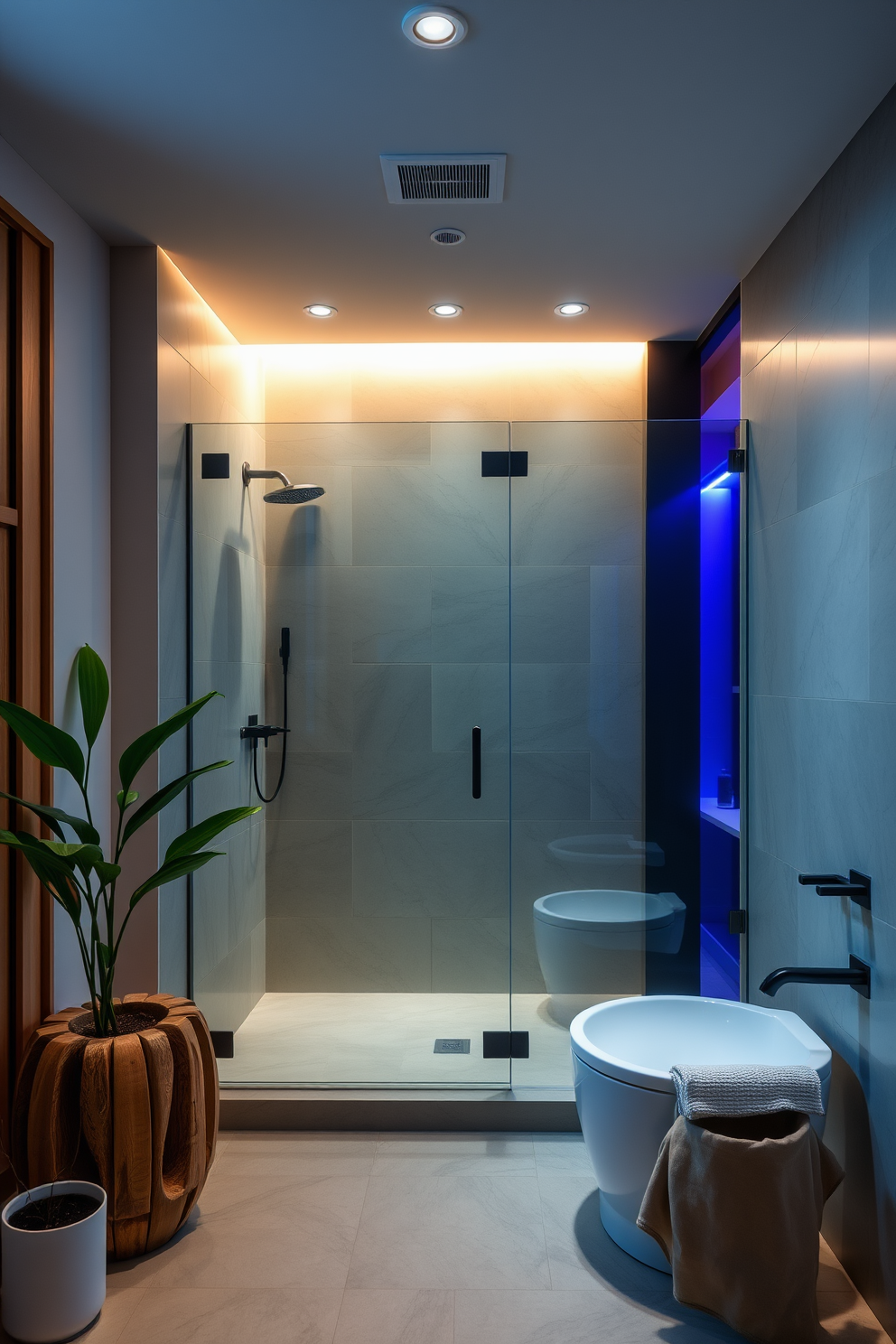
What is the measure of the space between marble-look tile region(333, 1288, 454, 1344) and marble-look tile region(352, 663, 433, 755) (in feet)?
4.30

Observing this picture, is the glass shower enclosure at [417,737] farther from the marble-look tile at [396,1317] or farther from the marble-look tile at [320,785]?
the marble-look tile at [396,1317]

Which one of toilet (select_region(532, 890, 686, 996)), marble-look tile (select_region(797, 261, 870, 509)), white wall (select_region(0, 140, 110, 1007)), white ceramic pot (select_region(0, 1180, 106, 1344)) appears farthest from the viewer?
toilet (select_region(532, 890, 686, 996))

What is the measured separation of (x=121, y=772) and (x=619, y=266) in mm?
1889

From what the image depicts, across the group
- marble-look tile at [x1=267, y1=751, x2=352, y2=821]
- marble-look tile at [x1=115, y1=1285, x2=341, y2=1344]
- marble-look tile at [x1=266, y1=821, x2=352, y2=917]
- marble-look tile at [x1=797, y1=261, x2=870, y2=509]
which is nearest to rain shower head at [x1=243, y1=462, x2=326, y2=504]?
marble-look tile at [x1=267, y1=751, x2=352, y2=821]

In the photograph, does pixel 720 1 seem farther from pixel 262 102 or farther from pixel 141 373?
pixel 141 373

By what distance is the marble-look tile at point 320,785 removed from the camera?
2.71m

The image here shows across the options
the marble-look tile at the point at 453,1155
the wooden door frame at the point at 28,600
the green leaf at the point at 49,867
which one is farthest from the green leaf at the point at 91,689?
the marble-look tile at the point at 453,1155

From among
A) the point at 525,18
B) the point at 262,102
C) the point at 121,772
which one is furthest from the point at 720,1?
the point at 121,772

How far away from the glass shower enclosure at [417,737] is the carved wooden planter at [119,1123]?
68 cm

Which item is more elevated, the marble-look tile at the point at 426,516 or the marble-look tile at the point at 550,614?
the marble-look tile at the point at 426,516

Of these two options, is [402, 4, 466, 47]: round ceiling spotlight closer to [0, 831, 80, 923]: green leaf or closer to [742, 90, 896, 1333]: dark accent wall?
[742, 90, 896, 1333]: dark accent wall

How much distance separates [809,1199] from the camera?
1.70m

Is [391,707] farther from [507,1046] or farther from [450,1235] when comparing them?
[450,1235]

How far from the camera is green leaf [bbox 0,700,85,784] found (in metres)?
1.85
